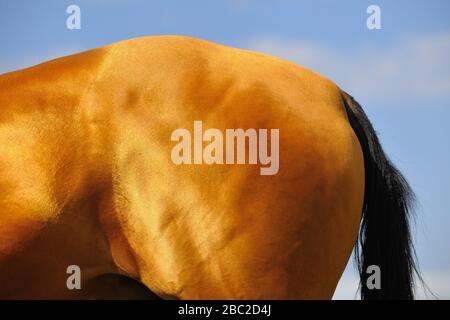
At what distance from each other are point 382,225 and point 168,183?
39.5 inches

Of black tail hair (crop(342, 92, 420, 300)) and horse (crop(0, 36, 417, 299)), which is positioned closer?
horse (crop(0, 36, 417, 299))

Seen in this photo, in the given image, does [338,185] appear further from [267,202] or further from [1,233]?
[1,233]

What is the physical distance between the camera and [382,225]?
2.94m

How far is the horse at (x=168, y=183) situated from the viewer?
243cm

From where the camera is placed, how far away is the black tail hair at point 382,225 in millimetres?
2914

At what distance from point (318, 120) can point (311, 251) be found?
1.57ft

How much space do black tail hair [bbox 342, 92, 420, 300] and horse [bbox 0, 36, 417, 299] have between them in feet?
0.76

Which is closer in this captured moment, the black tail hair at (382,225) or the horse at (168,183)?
the horse at (168,183)

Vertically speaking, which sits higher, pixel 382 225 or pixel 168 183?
pixel 168 183

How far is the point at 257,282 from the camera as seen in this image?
2418 millimetres

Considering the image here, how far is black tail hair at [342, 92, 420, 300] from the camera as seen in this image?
2.91 metres

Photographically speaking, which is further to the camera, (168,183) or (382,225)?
(382,225)

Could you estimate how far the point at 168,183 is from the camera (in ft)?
8.10

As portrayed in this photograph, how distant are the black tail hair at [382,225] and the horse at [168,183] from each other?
0.76 ft
